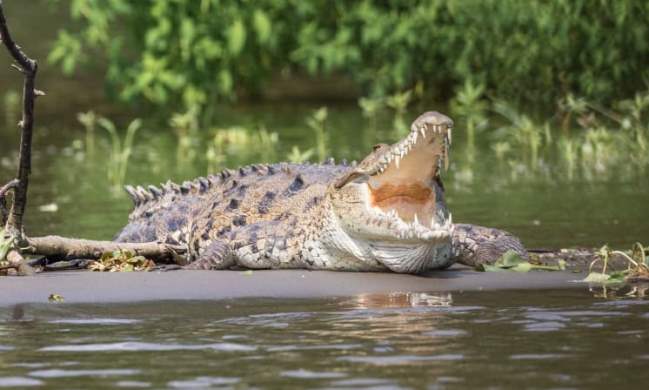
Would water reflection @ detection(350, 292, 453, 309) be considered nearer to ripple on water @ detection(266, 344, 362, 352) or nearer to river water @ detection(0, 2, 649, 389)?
river water @ detection(0, 2, 649, 389)

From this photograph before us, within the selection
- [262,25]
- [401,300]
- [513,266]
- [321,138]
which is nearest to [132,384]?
[401,300]

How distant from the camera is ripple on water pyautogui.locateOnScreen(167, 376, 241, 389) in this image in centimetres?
645

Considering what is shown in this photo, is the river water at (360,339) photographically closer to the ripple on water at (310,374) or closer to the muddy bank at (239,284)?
the ripple on water at (310,374)

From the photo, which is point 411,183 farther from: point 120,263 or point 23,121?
point 23,121

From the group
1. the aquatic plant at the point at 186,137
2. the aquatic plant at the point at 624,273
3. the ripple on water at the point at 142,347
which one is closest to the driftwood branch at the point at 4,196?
the ripple on water at the point at 142,347

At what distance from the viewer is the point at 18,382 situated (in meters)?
6.58

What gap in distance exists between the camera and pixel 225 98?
28.5 metres

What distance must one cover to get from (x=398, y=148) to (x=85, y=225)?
15.3ft

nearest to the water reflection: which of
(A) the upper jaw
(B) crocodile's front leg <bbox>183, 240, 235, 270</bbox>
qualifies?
(A) the upper jaw

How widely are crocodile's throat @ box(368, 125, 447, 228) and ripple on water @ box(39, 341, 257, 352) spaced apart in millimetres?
2031

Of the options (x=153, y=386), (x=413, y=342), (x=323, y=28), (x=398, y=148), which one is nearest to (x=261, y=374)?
(x=153, y=386)

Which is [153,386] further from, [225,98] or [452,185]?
[225,98]

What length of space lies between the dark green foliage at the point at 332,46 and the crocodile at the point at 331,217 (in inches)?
425

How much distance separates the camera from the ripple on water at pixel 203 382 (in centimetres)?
645
